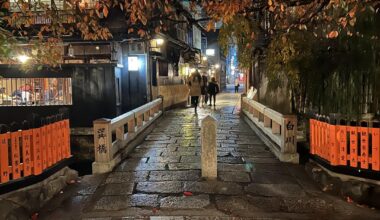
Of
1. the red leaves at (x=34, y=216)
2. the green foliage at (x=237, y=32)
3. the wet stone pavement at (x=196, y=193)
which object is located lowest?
the red leaves at (x=34, y=216)

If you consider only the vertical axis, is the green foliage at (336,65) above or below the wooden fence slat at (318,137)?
above

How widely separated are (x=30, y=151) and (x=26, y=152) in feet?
0.45

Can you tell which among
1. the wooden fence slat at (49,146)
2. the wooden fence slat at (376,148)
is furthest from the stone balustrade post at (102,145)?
the wooden fence slat at (376,148)

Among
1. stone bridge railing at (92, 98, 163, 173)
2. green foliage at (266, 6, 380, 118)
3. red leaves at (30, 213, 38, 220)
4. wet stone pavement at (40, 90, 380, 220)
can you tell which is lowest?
red leaves at (30, 213, 38, 220)

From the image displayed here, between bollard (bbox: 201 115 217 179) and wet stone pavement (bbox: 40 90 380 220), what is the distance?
0.27 m

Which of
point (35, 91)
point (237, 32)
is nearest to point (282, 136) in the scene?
point (237, 32)

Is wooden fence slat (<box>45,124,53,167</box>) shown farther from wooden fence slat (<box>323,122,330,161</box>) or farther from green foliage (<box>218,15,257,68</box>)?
wooden fence slat (<box>323,122,330,161</box>)

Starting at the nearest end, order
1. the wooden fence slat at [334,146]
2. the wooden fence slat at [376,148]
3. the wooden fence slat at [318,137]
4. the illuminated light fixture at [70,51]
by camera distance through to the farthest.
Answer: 1. the wooden fence slat at [376,148]
2. the wooden fence slat at [334,146]
3. the wooden fence slat at [318,137]
4. the illuminated light fixture at [70,51]

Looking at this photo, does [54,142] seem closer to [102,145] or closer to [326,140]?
[102,145]

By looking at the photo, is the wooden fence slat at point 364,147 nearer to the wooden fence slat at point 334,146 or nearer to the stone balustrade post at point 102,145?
the wooden fence slat at point 334,146

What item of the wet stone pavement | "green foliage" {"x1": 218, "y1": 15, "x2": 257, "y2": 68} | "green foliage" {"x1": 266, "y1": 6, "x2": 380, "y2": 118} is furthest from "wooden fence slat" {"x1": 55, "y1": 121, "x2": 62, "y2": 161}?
"green foliage" {"x1": 266, "y1": 6, "x2": 380, "y2": 118}

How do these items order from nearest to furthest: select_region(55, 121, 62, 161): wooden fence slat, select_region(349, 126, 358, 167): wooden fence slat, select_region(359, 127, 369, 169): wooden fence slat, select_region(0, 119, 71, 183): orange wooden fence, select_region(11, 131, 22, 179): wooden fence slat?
select_region(0, 119, 71, 183): orange wooden fence → select_region(11, 131, 22, 179): wooden fence slat → select_region(359, 127, 369, 169): wooden fence slat → select_region(349, 126, 358, 167): wooden fence slat → select_region(55, 121, 62, 161): wooden fence slat

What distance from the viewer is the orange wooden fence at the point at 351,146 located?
25.1ft

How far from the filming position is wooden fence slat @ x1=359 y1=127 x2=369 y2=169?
304 inches
